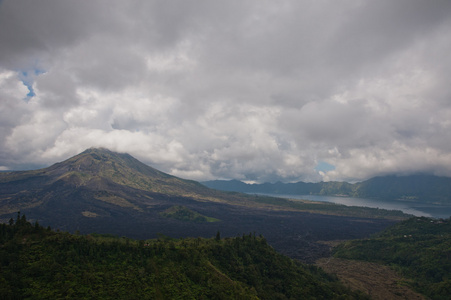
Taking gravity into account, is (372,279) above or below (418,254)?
below

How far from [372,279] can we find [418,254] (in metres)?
24.8

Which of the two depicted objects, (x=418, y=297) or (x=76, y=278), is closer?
(x=76, y=278)

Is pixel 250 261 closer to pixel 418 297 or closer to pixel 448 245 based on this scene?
pixel 418 297

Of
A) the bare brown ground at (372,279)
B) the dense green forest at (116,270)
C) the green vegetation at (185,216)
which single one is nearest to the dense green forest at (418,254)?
the bare brown ground at (372,279)

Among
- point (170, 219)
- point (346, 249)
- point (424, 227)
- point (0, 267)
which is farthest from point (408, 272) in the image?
point (170, 219)

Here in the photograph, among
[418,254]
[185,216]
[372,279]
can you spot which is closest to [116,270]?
[372,279]

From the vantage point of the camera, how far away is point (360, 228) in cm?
17975

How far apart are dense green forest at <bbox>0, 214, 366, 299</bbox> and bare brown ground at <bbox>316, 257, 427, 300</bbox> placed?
2791 centimetres

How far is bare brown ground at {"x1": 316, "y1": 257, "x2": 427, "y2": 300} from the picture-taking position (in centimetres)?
6022

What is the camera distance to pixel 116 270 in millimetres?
28562

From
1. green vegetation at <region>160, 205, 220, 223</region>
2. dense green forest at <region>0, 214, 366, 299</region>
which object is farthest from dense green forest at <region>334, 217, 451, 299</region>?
green vegetation at <region>160, 205, 220, 223</region>

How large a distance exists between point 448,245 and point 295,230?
314 ft

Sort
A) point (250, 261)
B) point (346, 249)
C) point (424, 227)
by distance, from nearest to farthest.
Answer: point (250, 261) → point (346, 249) → point (424, 227)

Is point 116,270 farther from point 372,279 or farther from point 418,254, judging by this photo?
point 418,254
